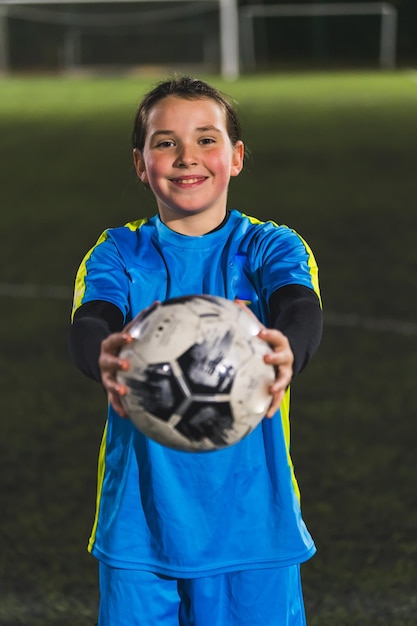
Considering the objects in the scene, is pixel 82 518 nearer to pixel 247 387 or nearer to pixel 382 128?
pixel 247 387

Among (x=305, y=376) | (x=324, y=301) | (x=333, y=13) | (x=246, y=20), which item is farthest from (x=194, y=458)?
(x=333, y=13)

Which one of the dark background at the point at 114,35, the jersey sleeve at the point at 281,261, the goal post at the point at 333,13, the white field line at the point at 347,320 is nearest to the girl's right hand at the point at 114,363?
the jersey sleeve at the point at 281,261

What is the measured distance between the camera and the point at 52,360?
19.4ft

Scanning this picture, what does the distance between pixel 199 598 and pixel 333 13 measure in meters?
31.4

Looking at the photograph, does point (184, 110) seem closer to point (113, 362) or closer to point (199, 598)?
point (113, 362)

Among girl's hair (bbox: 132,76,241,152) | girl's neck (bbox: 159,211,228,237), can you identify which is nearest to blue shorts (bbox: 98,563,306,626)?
girl's neck (bbox: 159,211,228,237)

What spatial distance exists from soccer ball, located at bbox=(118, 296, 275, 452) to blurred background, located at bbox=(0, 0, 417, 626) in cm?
85

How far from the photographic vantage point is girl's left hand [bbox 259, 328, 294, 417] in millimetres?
2111

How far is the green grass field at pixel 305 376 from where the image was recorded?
12.0ft

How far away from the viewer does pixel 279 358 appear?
2.11 m

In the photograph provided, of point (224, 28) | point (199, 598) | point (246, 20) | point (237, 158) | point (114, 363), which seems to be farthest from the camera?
point (246, 20)

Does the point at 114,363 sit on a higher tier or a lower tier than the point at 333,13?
higher

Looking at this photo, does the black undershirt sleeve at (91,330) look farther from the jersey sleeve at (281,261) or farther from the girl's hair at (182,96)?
the girl's hair at (182,96)

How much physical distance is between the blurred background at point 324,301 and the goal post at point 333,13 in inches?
258
